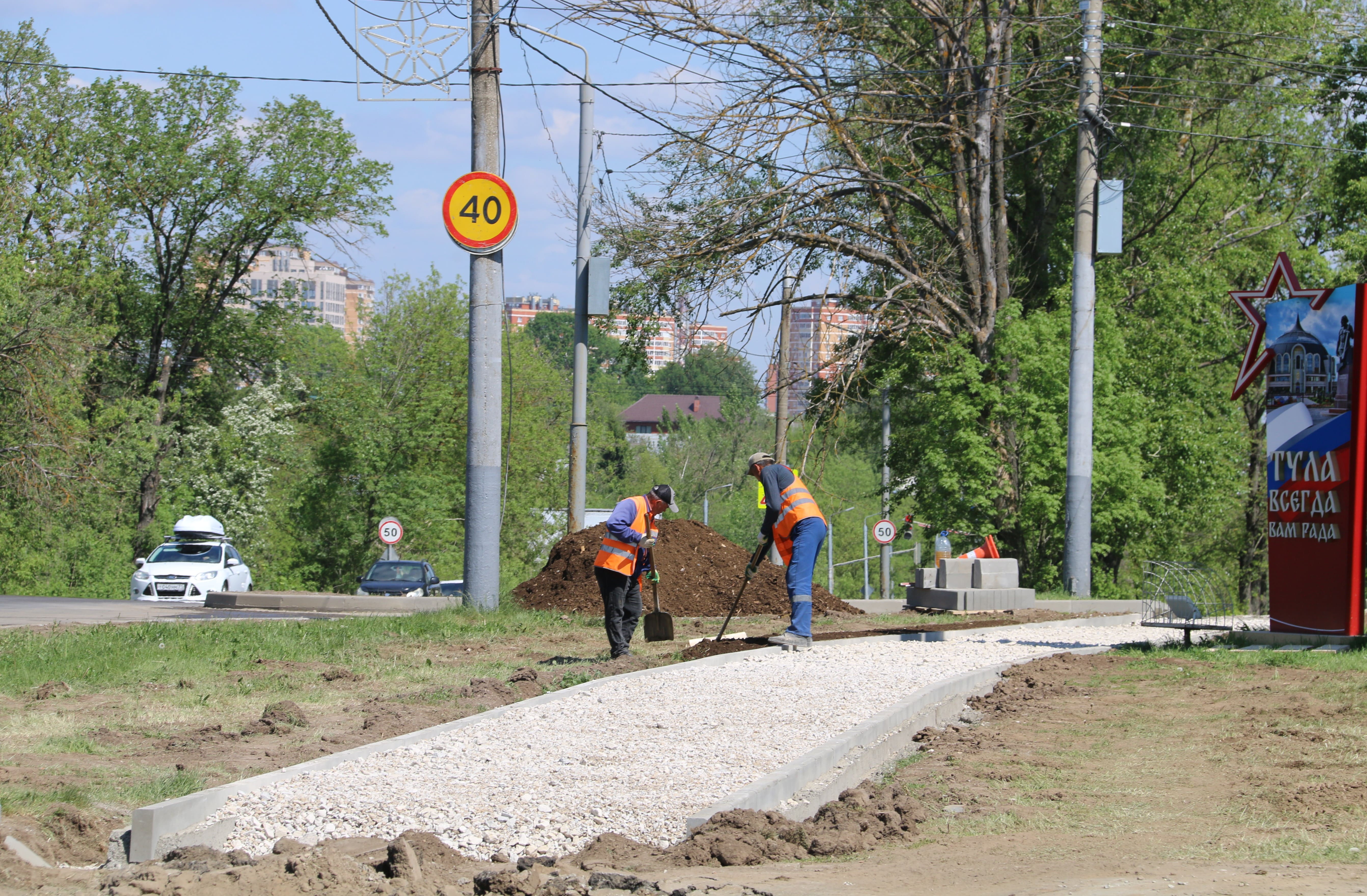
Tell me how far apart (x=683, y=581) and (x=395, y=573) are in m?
14.3

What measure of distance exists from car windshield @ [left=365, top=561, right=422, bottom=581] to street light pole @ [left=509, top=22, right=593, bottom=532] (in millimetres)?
10395

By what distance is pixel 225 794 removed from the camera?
5680mm

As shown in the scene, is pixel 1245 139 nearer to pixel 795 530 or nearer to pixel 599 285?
pixel 599 285

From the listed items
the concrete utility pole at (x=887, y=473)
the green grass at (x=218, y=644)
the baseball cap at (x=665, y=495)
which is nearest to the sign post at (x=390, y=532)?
the concrete utility pole at (x=887, y=473)

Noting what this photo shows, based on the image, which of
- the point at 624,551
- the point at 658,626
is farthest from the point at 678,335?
the point at 624,551

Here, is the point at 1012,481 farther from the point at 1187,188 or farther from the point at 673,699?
the point at 673,699

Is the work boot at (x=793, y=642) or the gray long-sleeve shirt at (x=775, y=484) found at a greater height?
the gray long-sleeve shirt at (x=775, y=484)

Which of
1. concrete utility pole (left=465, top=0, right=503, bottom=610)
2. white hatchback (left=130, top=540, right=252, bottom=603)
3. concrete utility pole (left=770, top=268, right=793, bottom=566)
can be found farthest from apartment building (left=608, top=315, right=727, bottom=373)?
white hatchback (left=130, top=540, right=252, bottom=603)

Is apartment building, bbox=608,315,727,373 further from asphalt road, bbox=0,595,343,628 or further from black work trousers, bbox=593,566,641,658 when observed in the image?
black work trousers, bbox=593,566,641,658

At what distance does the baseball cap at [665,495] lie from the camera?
36.4 ft

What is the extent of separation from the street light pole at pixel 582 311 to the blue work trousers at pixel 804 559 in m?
8.92

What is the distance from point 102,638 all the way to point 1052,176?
2533 cm

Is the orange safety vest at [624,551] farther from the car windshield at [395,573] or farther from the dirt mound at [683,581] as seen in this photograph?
the car windshield at [395,573]

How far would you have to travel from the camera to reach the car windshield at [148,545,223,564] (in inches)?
973
